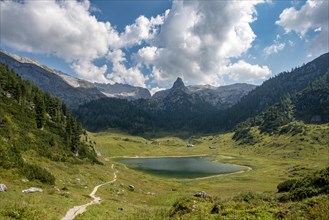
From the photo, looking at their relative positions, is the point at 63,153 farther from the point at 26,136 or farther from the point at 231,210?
the point at 231,210

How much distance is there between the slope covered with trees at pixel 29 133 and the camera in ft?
182

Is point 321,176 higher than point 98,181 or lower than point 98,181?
higher

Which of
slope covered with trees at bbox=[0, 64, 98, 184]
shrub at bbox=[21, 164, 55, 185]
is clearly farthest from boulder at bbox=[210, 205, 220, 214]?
slope covered with trees at bbox=[0, 64, 98, 184]

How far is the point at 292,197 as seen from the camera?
1220 inches

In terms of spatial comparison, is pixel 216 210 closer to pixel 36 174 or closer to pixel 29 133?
pixel 36 174

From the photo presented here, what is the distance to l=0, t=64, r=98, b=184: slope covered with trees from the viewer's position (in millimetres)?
55562

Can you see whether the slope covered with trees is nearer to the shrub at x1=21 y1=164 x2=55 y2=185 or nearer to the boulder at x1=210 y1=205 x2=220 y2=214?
the shrub at x1=21 y1=164 x2=55 y2=185

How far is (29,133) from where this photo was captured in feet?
279

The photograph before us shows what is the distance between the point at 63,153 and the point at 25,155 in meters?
23.1

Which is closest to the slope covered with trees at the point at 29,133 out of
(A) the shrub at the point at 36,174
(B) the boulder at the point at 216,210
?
(A) the shrub at the point at 36,174

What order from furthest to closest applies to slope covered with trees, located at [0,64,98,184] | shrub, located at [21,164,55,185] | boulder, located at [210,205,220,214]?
slope covered with trees, located at [0,64,98,184] < shrub, located at [21,164,55,185] < boulder, located at [210,205,220,214]

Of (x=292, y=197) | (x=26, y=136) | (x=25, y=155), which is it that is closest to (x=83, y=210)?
(x=292, y=197)

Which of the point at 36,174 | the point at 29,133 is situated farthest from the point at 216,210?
the point at 29,133

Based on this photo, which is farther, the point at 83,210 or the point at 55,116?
the point at 55,116
